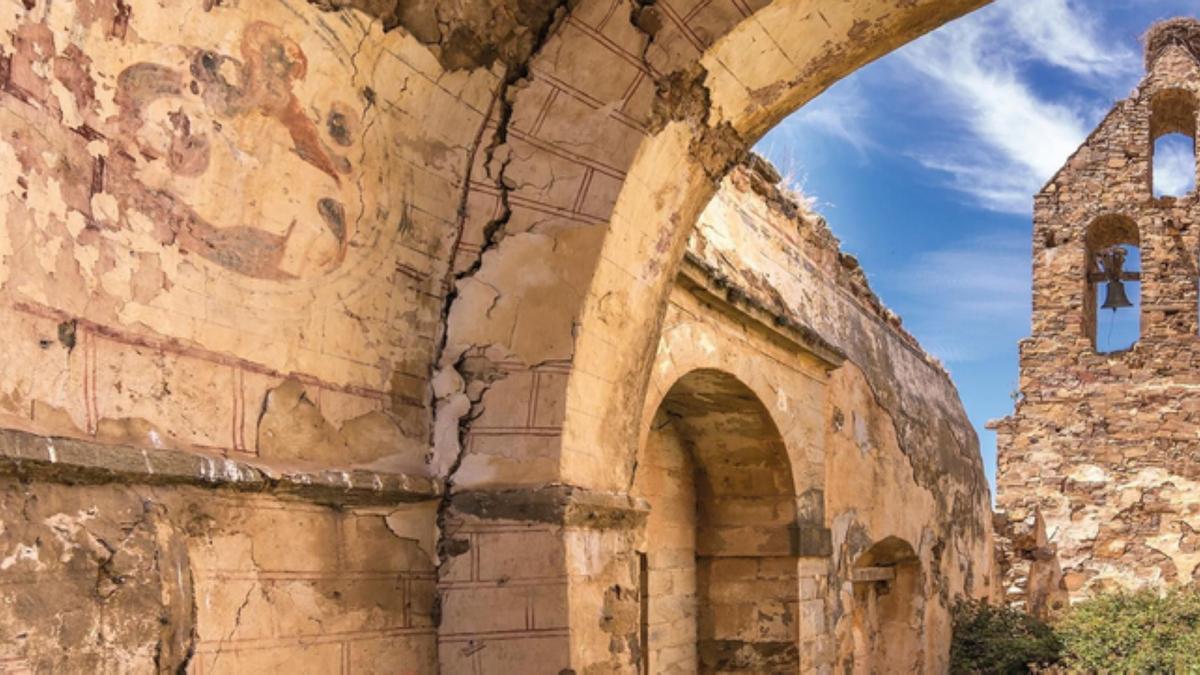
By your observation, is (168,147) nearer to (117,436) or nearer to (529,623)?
(117,436)

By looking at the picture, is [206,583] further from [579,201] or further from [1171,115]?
[1171,115]

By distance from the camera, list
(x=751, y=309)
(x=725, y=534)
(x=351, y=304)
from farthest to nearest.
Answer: (x=725, y=534), (x=751, y=309), (x=351, y=304)

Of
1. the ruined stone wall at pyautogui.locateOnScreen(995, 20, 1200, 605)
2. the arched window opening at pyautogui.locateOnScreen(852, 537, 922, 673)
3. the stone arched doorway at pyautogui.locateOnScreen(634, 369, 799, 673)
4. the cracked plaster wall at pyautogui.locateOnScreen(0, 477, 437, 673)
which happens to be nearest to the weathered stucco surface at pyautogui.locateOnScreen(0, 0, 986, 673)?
the cracked plaster wall at pyautogui.locateOnScreen(0, 477, 437, 673)

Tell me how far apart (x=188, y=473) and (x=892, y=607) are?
24.4 feet

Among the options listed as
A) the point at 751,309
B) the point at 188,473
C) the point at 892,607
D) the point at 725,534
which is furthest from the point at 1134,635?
the point at 188,473

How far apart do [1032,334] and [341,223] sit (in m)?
13.0

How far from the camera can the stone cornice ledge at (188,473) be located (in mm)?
2102

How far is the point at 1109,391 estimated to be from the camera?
14211mm

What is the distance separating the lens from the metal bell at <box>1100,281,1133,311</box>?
572 inches

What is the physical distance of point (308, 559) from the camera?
110 inches

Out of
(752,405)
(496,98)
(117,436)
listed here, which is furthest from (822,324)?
(117,436)

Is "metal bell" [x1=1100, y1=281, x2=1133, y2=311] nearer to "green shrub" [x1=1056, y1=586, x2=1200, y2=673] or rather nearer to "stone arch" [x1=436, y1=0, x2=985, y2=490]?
"green shrub" [x1=1056, y1=586, x2=1200, y2=673]

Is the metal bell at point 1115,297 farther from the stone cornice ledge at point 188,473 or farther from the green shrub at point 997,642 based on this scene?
the stone cornice ledge at point 188,473

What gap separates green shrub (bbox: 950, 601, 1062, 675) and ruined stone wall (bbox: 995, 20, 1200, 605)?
2.65 m
